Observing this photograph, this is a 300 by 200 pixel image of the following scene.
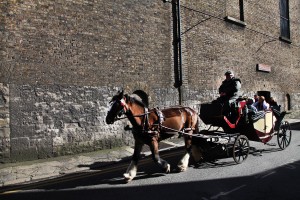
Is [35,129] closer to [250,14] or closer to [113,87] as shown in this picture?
[113,87]

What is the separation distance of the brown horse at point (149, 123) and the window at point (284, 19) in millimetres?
18400

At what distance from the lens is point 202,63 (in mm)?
15320

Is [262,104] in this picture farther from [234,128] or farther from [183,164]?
[183,164]

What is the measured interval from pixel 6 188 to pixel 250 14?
1686cm

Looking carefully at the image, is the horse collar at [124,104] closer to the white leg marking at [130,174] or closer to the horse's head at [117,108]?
the horse's head at [117,108]

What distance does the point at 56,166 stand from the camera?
886 centimetres

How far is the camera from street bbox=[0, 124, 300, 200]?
5.99 meters

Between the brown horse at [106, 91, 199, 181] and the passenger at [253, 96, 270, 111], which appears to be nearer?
the brown horse at [106, 91, 199, 181]

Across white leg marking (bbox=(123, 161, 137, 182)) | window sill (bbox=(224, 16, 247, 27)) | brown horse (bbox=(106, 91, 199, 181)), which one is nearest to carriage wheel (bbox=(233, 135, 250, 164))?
brown horse (bbox=(106, 91, 199, 181))

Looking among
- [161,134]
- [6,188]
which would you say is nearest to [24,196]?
[6,188]

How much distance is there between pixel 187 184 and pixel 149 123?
156cm

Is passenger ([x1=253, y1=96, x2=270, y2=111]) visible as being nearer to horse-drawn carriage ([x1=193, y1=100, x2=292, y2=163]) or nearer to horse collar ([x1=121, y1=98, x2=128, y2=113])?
horse-drawn carriage ([x1=193, y1=100, x2=292, y2=163])

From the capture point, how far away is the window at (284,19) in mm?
23142

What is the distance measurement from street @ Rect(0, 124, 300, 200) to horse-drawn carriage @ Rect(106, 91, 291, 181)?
1.10 ft
